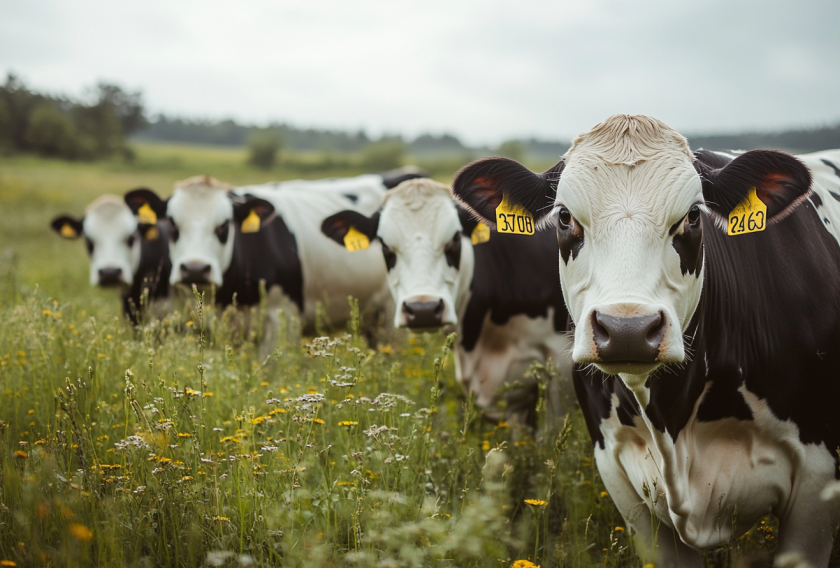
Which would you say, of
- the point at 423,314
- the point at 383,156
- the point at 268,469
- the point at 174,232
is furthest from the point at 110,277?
the point at 383,156

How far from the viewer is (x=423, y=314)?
14.7ft

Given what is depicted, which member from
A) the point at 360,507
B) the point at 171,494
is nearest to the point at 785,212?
the point at 360,507

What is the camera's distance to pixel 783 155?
2.38 m

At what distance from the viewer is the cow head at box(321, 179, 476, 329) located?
4.59 metres

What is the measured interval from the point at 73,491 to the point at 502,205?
2076mm

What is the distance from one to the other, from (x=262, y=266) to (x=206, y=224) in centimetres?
72

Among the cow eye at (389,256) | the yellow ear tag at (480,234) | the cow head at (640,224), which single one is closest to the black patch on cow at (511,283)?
the yellow ear tag at (480,234)

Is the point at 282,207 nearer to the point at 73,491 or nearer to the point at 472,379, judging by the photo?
the point at 472,379

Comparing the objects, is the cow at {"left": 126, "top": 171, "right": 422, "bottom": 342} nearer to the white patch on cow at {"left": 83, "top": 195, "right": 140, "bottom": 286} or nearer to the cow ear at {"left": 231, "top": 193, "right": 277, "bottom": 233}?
the cow ear at {"left": 231, "top": 193, "right": 277, "bottom": 233}

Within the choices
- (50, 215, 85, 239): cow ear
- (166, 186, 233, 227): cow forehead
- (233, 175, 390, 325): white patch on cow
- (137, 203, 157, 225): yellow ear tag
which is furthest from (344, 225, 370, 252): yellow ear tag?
(50, 215, 85, 239): cow ear

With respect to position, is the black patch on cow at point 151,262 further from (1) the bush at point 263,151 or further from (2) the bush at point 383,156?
(1) the bush at point 263,151

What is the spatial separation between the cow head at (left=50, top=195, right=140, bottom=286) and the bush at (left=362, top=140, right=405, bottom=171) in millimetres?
56365

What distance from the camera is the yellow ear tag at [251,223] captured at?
22.5 ft

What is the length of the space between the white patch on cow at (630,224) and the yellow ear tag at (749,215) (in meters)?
0.29
